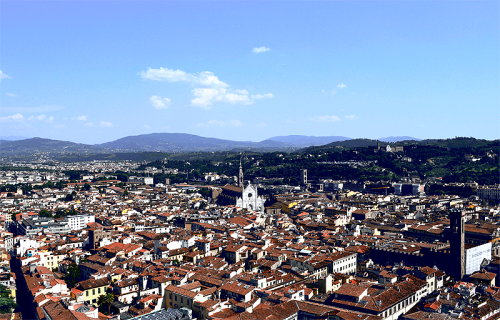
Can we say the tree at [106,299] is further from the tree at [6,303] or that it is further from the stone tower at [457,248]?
the stone tower at [457,248]

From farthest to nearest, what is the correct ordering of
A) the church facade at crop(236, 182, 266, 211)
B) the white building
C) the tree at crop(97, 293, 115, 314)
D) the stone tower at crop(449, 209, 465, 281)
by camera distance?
the church facade at crop(236, 182, 266, 211) < the white building < the stone tower at crop(449, 209, 465, 281) < the tree at crop(97, 293, 115, 314)

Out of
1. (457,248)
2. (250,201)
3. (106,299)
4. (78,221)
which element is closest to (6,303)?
(106,299)

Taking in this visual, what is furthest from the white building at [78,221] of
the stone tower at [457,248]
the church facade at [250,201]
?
the stone tower at [457,248]

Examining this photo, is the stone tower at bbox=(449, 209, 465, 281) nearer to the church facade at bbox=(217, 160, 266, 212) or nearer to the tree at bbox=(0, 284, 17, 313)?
the tree at bbox=(0, 284, 17, 313)

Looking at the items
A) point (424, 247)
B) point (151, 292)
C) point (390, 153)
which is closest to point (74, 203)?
point (151, 292)

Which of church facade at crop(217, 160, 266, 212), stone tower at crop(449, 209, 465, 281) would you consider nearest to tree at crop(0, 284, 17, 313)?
stone tower at crop(449, 209, 465, 281)

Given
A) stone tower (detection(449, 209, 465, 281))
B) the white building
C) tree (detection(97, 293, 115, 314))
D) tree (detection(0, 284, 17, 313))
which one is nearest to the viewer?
tree (detection(97, 293, 115, 314))
